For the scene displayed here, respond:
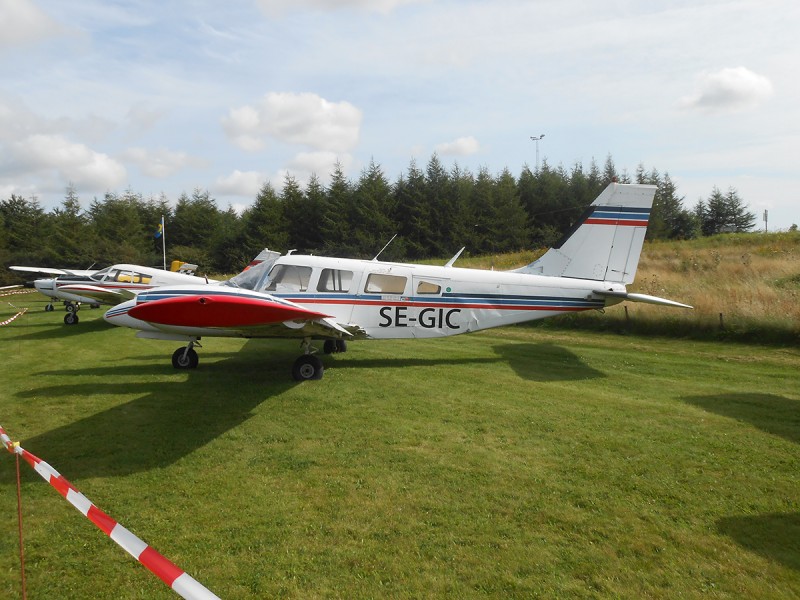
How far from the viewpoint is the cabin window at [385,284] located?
8961mm

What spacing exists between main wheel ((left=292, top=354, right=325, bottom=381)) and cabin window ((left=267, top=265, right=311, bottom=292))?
1.34 meters

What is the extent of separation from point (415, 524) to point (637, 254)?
7.86 meters

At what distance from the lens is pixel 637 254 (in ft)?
31.9

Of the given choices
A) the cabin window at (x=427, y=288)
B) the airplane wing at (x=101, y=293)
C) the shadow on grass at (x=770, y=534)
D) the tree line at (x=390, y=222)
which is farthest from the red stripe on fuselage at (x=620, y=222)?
the tree line at (x=390, y=222)

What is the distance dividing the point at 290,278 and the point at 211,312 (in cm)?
341

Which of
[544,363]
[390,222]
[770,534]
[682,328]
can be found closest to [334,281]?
[544,363]

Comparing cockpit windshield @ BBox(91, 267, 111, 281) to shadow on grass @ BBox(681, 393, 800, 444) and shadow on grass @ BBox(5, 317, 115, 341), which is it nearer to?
shadow on grass @ BBox(5, 317, 115, 341)

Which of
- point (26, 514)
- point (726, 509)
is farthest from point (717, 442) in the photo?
point (26, 514)

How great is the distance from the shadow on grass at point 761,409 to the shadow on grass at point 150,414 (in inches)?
237

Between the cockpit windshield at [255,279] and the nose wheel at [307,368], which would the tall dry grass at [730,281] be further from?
the cockpit windshield at [255,279]

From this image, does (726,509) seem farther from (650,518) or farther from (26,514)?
(26,514)

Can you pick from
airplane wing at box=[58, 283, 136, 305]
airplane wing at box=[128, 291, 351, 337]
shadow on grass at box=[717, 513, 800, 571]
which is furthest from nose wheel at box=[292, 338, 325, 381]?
airplane wing at box=[58, 283, 136, 305]

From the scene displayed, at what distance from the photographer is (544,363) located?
940 cm

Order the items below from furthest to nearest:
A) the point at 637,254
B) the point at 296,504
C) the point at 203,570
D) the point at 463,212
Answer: the point at 463,212
the point at 637,254
the point at 296,504
the point at 203,570
